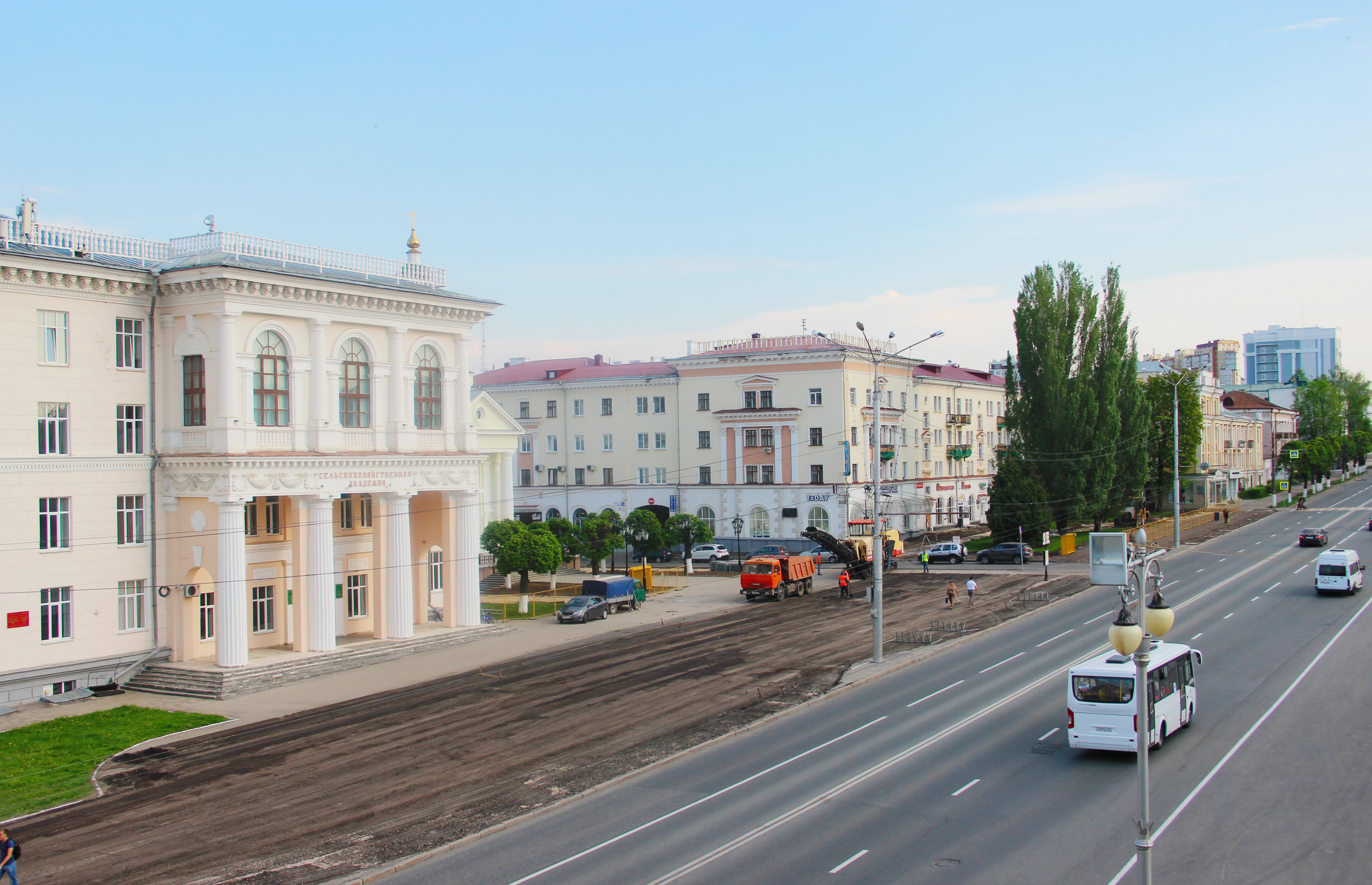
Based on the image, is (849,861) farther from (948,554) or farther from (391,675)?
(948,554)

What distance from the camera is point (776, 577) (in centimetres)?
5597

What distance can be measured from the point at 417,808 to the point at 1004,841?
12.1 metres

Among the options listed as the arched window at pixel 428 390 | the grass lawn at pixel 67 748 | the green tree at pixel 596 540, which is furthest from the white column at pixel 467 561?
the green tree at pixel 596 540

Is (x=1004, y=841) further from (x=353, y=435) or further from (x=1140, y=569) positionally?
(x=353, y=435)

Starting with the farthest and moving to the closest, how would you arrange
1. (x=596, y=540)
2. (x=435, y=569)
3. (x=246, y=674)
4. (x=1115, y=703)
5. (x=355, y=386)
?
(x=596, y=540) < (x=435, y=569) < (x=355, y=386) < (x=246, y=674) < (x=1115, y=703)

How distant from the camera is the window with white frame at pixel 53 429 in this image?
3472cm

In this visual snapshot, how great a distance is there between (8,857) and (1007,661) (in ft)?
95.8

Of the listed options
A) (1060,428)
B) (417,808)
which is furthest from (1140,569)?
(1060,428)

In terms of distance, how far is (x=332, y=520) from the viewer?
4125 cm

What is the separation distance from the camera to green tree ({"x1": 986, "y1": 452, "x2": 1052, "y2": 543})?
226 feet

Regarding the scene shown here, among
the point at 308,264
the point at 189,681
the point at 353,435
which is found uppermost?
the point at 308,264

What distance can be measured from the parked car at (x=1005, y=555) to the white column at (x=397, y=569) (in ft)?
130

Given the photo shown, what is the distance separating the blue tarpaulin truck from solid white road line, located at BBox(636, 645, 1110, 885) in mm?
24931

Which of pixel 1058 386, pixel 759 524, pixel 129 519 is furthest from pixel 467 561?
pixel 1058 386
